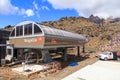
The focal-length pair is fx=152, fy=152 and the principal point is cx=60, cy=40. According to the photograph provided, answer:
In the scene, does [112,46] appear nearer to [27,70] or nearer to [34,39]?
[34,39]

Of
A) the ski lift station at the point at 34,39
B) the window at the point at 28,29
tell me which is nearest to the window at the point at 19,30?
the ski lift station at the point at 34,39

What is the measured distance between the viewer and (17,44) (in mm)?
26422

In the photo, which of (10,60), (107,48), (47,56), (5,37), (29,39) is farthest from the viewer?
(107,48)

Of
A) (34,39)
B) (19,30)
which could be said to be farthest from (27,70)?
(19,30)

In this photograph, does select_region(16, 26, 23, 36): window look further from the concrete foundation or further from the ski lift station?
the concrete foundation

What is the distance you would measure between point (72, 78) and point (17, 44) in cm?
→ 1316

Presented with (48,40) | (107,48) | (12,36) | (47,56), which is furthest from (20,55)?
(107,48)

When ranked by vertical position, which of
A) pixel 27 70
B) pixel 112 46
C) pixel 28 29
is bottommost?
pixel 27 70

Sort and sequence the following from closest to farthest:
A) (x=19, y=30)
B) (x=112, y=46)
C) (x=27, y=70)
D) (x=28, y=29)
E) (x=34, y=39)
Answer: (x=27, y=70)
(x=34, y=39)
(x=28, y=29)
(x=19, y=30)
(x=112, y=46)

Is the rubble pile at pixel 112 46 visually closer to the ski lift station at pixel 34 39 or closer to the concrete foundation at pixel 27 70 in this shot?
→ the ski lift station at pixel 34 39

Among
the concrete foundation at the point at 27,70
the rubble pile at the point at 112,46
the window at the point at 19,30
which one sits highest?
the window at the point at 19,30

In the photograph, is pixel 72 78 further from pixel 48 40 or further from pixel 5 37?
pixel 5 37

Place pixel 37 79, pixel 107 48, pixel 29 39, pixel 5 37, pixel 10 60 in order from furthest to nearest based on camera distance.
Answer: pixel 107 48, pixel 5 37, pixel 10 60, pixel 29 39, pixel 37 79

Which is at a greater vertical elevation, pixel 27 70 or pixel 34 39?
pixel 34 39
